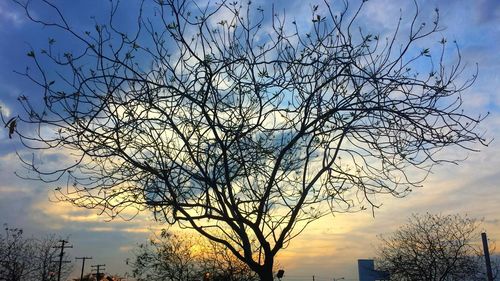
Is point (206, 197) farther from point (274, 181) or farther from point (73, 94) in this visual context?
point (73, 94)

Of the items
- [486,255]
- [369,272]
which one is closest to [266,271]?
[486,255]

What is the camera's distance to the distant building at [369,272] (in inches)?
1557

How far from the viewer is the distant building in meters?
39.5

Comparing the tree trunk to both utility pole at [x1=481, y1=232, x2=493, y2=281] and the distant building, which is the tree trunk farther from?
the distant building

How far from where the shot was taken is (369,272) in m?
44.3

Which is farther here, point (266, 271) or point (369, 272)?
point (369, 272)

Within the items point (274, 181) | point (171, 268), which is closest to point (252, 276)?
point (171, 268)

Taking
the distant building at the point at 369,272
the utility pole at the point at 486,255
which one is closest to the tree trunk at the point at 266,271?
the utility pole at the point at 486,255

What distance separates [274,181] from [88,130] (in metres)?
2.60

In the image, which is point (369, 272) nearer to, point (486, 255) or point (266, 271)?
point (486, 255)

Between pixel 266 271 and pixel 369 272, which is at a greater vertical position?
pixel 369 272

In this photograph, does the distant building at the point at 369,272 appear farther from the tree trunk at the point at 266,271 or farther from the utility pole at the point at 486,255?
the tree trunk at the point at 266,271

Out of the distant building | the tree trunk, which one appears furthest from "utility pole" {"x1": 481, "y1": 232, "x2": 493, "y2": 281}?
the tree trunk

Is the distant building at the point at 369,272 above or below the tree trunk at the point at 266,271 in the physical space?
above
